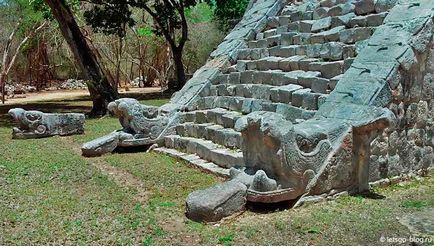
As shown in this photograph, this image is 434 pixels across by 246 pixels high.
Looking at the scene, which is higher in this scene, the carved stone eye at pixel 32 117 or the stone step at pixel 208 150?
the carved stone eye at pixel 32 117

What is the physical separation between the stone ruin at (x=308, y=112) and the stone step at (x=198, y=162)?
0.02m

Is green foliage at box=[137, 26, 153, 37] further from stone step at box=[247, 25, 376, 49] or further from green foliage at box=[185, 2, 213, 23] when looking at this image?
stone step at box=[247, 25, 376, 49]

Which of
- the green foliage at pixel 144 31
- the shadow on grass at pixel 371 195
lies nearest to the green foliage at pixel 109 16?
the green foliage at pixel 144 31

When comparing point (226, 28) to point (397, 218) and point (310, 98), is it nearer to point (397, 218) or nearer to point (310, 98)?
point (310, 98)

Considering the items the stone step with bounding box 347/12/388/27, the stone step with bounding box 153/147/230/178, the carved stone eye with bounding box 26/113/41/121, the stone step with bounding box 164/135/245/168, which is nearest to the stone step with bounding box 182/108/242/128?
the stone step with bounding box 164/135/245/168

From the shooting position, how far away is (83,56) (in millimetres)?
13453

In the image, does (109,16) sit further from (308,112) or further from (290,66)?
(308,112)

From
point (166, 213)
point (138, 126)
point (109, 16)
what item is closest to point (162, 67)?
point (109, 16)

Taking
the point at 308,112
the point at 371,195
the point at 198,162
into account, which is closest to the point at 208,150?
the point at 198,162

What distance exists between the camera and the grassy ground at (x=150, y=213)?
4312mm

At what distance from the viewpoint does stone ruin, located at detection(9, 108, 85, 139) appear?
1005 centimetres

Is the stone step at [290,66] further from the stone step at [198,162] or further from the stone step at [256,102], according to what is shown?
the stone step at [198,162]

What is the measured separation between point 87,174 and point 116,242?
8.95 feet

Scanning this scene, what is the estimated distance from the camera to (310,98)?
6.55 metres
